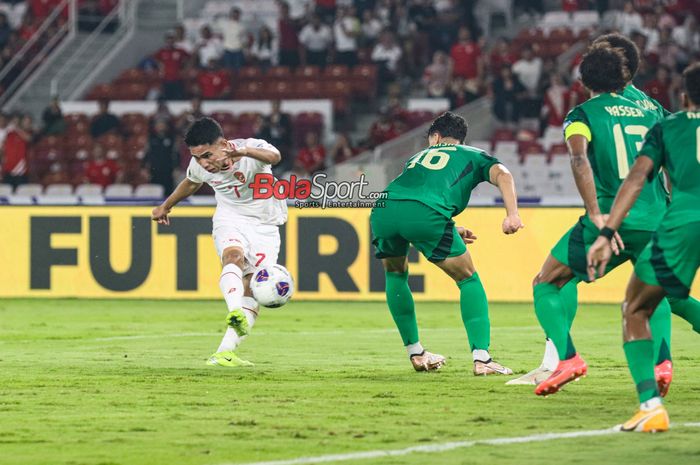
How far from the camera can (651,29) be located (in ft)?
75.0

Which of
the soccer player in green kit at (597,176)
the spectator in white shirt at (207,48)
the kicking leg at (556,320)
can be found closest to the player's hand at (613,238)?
the soccer player in green kit at (597,176)

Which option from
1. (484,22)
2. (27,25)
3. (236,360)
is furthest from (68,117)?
(236,360)

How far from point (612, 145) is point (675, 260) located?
1636 millimetres

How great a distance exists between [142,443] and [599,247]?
238cm

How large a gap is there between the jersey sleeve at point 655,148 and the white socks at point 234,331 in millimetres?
4394

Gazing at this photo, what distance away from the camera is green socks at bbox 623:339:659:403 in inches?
279

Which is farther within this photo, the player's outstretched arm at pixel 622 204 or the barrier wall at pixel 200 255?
the barrier wall at pixel 200 255

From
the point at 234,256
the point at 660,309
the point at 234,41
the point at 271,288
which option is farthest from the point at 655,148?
the point at 234,41

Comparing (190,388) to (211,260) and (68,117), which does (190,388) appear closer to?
(211,260)

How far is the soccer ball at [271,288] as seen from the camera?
10.5 meters

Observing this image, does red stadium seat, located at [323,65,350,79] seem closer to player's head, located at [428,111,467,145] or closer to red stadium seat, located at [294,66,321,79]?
red stadium seat, located at [294,66,321,79]

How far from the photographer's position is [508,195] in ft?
32.0

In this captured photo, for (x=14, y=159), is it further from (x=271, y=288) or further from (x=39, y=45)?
(x=271, y=288)

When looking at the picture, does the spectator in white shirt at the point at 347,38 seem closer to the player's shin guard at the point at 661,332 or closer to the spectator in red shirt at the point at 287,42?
the spectator in red shirt at the point at 287,42
